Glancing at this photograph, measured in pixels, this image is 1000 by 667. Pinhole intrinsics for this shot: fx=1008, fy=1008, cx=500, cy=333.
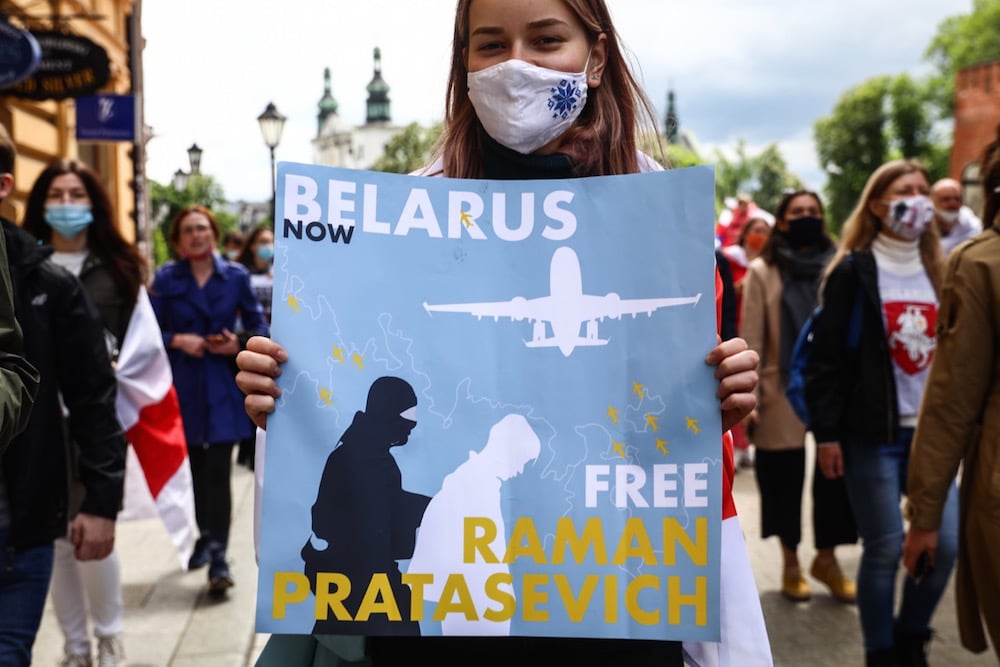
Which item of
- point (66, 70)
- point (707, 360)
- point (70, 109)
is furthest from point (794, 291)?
point (70, 109)

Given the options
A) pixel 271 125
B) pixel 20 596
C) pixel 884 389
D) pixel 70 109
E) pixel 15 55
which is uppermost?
pixel 70 109

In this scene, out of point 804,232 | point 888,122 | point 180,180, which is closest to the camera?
point 804,232

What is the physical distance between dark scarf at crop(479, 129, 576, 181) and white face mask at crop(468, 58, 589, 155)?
0.02 metres

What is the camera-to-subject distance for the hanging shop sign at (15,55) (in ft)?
22.5

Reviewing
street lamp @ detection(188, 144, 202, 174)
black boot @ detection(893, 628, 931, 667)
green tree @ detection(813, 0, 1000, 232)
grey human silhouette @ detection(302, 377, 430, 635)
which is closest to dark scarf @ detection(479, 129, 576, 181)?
grey human silhouette @ detection(302, 377, 430, 635)

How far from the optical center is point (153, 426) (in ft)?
13.3

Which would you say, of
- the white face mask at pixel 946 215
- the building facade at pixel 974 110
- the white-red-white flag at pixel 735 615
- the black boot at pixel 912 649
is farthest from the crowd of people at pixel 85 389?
the building facade at pixel 974 110

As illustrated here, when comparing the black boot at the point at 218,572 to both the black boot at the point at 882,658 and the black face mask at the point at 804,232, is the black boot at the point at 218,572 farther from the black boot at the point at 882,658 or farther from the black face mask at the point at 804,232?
the black face mask at the point at 804,232

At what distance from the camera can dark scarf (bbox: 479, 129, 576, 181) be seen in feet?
5.69

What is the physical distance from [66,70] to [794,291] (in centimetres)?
739

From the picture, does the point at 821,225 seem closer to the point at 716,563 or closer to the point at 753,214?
the point at 753,214

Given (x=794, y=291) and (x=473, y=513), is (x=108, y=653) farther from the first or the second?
(x=794, y=291)

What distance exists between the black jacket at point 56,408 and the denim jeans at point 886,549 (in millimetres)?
2725

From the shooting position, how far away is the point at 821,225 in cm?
555
